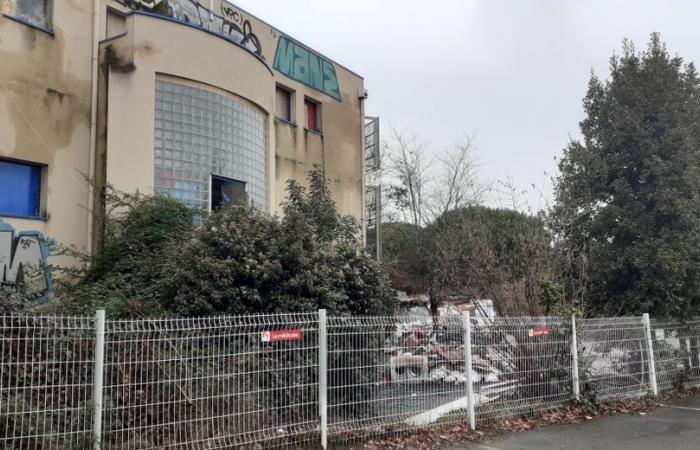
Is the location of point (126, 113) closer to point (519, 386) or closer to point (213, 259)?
point (213, 259)

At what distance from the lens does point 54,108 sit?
1162cm

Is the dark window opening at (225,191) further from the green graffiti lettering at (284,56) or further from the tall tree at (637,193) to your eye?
the tall tree at (637,193)

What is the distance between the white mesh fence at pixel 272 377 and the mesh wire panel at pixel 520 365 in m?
0.02

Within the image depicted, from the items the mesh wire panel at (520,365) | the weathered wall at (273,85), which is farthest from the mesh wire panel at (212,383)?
the weathered wall at (273,85)

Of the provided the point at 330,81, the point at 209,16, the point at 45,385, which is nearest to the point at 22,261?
the point at 45,385

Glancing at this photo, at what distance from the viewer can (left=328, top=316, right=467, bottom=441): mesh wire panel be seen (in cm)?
714

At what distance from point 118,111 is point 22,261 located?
3.37 meters

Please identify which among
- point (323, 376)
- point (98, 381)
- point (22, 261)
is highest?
point (22, 261)

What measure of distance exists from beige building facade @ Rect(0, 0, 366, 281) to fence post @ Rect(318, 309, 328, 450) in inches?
247

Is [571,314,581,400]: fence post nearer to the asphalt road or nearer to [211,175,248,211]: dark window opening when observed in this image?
the asphalt road

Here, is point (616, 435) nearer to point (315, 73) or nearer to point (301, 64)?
point (301, 64)

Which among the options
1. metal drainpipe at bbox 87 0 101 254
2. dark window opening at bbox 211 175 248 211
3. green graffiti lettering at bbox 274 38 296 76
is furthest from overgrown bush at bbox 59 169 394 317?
green graffiti lettering at bbox 274 38 296 76

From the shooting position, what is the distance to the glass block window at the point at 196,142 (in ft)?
39.8

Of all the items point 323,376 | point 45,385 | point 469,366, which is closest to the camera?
point 45,385
